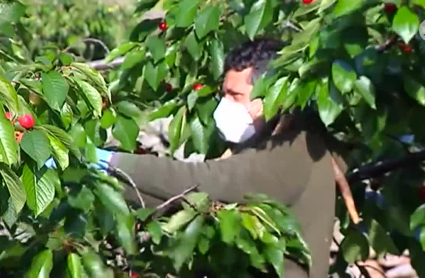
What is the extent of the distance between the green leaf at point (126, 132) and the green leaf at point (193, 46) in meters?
0.29

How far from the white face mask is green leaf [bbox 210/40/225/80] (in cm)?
27

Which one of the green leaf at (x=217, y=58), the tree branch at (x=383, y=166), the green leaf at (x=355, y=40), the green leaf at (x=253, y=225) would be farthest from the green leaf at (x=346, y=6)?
the tree branch at (x=383, y=166)

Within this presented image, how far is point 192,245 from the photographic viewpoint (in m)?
2.48

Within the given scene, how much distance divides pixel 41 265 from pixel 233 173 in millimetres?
613

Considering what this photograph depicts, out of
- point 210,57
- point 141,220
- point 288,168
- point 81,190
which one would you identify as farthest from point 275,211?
point 210,57

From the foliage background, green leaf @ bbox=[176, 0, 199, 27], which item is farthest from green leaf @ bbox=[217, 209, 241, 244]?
green leaf @ bbox=[176, 0, 199, 27]

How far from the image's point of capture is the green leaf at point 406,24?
2.27 meters

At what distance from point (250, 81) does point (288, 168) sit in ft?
0.84

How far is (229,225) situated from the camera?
2.44 metres

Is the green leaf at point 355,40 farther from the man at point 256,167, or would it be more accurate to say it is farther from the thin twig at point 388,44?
the man at point 256,167

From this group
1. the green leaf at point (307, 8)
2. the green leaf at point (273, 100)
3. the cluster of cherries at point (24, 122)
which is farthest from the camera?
the green leaf at point (307, 8)

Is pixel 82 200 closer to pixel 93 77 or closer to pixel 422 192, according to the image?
pixel 93 77

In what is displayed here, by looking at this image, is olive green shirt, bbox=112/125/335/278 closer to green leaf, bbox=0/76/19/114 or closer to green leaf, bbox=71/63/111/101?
green leaf, bbox=71/63/111/101

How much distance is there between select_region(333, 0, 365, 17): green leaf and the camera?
7.66 feet
